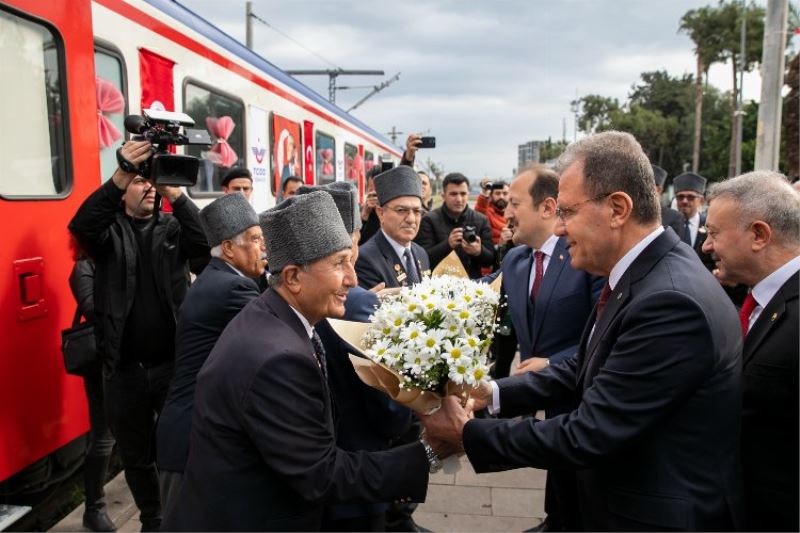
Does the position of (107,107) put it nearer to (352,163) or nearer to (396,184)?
(396,184)

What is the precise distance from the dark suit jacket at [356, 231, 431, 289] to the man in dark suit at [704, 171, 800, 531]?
1610 millimetres

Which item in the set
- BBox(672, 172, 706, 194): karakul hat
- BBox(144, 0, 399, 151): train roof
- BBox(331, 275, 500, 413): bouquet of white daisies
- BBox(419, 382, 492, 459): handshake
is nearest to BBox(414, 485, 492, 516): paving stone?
BBox(419, 382, 492, 459): handshake

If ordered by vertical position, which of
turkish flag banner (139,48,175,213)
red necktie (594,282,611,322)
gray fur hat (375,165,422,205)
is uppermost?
turkish flag banner (139,48,175,213)

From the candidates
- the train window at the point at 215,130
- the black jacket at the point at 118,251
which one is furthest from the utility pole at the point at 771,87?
the black jacket at the point at 118,251

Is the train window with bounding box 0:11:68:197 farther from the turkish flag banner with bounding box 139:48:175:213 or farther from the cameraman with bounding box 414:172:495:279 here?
the cameraman with bounding box 414:172:495:279

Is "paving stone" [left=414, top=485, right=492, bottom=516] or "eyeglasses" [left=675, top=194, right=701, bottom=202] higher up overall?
"eyeglasses" [left=675, top=194, right=701, bottom=202]

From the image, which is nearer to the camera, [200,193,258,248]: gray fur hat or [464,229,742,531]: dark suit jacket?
[464,229,742,531]: dark suit jacket

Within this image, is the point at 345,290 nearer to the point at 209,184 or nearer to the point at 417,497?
the point at 417,497

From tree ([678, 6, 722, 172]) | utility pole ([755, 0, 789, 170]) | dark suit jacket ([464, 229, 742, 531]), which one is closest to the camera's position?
dark suit jacket ([464, 229, 742, 531])

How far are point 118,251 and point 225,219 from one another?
0.75m

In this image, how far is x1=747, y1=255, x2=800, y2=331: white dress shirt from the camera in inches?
95.3

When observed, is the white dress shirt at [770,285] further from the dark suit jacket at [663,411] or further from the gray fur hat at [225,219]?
the gray fur hat at [225,219]

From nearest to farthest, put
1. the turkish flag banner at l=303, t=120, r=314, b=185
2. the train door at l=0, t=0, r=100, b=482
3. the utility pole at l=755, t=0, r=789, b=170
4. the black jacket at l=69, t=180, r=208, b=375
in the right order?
the train door at l=0, t=0, r=100, b=482, the black jacket at l=69, t=180, r=208, b=375, the turkish flag banner at l=303, t=120, r=314, b=185, the utility pole at l=755, t=0, r=789, b=170

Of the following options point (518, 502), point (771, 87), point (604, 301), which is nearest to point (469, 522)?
point (518, 502)
